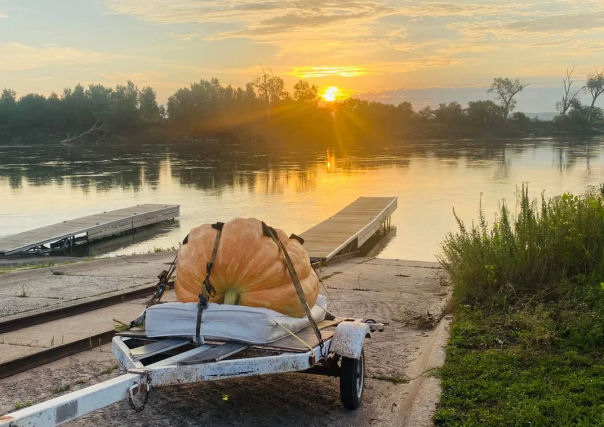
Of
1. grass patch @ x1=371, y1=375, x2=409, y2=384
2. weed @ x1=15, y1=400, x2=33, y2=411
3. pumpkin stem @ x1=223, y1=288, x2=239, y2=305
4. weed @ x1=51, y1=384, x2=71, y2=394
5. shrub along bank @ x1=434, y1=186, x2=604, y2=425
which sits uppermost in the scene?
pumpkin stem @ x1=223, y1=288, x2=239, y2=305

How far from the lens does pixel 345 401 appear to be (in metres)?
5.66

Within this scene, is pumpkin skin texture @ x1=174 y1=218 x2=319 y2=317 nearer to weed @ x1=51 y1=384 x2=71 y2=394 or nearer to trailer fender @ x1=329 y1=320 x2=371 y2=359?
trailer fender @ x1=329 y1=320 x2=371 y2=359

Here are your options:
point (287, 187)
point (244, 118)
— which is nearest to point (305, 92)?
point (244, 118)

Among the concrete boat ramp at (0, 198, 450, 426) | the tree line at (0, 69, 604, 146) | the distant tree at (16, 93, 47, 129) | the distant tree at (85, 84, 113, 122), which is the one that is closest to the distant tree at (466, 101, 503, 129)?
the tree line at (0, 69, 604, 146)

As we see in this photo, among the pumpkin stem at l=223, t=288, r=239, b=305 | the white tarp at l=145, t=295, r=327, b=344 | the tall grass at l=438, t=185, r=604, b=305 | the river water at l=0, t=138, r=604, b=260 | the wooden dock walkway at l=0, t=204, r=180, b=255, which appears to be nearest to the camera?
the white tarp at l=145, t=295, r=327, b=344

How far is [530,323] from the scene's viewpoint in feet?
24.1

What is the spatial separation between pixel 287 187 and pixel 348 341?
38.5 meters

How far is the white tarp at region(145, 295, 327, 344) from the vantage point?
17.4 feet

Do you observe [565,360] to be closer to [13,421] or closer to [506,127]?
[13,421]

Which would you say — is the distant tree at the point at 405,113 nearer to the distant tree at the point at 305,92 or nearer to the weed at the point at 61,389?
the distant tree at the point at 305,92

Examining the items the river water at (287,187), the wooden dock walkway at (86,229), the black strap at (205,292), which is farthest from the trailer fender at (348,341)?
the wooden dock walkway at (86,229)

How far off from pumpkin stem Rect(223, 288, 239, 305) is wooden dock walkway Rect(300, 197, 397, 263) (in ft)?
31.7

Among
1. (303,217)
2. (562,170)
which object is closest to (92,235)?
(303,217)

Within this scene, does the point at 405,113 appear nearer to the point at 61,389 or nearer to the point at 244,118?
the point at 244,118
